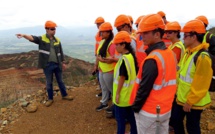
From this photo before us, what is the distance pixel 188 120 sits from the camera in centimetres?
301

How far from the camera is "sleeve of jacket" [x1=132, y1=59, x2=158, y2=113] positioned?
212cm

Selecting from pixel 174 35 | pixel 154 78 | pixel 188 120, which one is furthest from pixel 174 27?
pixel 154 78

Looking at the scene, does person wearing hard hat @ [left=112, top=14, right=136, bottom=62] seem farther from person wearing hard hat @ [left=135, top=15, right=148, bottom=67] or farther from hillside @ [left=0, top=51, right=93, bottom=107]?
hillside @ [left=0, top=51, right=93, bottom=107]

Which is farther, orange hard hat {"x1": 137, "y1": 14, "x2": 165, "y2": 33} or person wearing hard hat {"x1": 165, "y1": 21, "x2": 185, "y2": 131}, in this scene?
person wearing hard hat {"x1": 165, "y1": 21, "x2": 185, "y2": 131}

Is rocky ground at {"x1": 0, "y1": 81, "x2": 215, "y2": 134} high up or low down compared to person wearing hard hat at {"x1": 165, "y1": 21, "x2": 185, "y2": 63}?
down

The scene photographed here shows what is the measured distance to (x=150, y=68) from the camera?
2119mm

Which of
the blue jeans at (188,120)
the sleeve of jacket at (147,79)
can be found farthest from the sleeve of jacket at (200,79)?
the sleeve of jacket at (147,79)

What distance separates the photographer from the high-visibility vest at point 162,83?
7.09 ft

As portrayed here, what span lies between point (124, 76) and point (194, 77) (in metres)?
0.98

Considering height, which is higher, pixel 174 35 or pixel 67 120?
pixel 174 35

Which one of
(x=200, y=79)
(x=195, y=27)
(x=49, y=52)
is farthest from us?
(x=49, y=52)

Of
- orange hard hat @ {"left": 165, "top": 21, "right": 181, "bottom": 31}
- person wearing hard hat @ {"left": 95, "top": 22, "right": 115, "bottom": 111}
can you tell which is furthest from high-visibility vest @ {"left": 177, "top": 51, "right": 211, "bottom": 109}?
person wearing hard hat @ {"left": 95, "top": 22, "right": 115, "bottom": 111}

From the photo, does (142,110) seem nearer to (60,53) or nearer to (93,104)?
(93,104)

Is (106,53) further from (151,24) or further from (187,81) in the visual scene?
(151,24)
